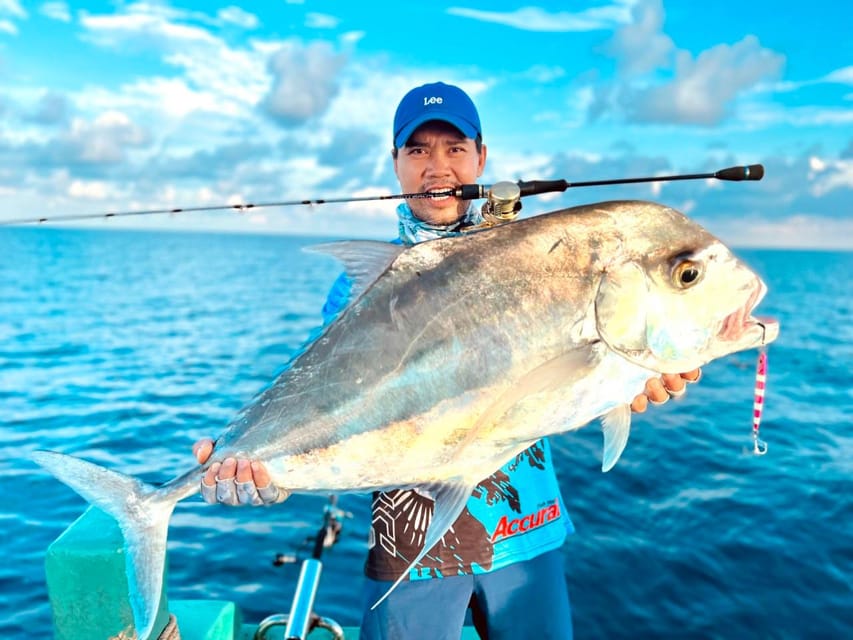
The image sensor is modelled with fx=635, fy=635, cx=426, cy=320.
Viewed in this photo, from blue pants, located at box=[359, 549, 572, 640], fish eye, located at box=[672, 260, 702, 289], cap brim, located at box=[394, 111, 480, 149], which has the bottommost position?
blue pants, located at box=[359, 549, 572, 640]

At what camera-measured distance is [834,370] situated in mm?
20828

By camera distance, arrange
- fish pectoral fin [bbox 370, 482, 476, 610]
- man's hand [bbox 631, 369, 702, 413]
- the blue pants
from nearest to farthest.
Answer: fish pectoral fin [bbox 370, 482, 476, 610] < man's hand [bbox 631, 369, 702, 413] < the blue pants

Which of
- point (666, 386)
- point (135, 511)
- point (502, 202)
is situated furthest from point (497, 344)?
point (135, 511)

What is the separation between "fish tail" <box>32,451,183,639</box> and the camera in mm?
2576

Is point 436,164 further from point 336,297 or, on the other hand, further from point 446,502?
point 446,502

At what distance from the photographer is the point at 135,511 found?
103 inches

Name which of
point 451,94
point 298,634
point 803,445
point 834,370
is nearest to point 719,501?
point 803,445

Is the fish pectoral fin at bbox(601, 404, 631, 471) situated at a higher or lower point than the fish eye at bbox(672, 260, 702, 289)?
lower

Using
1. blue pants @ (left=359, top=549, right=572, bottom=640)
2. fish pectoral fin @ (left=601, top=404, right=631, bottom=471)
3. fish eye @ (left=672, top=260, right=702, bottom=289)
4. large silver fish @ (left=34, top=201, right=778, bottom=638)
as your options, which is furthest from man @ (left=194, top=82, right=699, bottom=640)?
fish eye @ (left=672, top=260, right=702, bottom=289)

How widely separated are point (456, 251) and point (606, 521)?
7.95 m

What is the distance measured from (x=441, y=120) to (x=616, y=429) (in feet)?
6.40

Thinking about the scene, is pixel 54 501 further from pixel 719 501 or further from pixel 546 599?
pixel 719 501

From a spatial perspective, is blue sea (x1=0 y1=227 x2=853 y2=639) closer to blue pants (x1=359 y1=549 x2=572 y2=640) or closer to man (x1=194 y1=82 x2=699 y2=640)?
man (x1=194 y1=82 x2=699 y2=640)

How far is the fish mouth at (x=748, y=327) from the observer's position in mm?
2238
